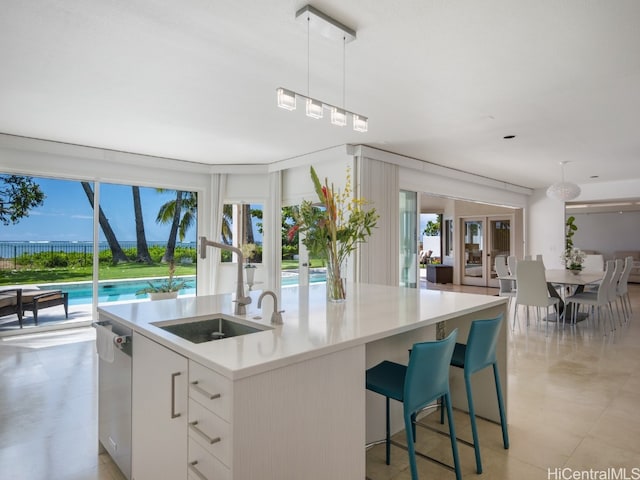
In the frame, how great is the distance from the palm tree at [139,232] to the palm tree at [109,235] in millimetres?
261

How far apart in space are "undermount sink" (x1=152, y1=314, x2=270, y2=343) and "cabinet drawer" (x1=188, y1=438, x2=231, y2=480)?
58cm

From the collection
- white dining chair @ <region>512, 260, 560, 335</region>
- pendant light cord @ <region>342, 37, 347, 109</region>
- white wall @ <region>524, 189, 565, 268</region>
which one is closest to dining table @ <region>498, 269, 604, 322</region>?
white dining chair @ <region>512, 260, 560, 335</region>

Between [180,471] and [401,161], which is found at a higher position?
[401,161]

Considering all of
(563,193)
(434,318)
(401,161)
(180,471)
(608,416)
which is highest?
(401,161)

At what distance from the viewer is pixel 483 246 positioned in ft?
35.4

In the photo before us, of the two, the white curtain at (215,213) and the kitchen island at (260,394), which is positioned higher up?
the white curtain at (215,213)

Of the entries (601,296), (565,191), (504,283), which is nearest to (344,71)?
(601,296)

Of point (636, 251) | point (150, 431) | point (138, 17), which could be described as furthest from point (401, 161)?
point (636, 251)

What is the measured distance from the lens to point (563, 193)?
250 inches

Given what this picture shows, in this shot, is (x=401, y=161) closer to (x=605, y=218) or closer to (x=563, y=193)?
(x=563, y=193)

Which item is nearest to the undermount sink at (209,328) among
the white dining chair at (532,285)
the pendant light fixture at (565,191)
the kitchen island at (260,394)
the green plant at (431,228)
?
the kitchen island at (260,394)

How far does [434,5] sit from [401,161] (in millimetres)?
3892

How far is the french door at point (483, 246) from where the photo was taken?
1053 centimetres

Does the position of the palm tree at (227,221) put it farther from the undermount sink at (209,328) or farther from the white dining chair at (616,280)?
the white dining chair at (616,280)
